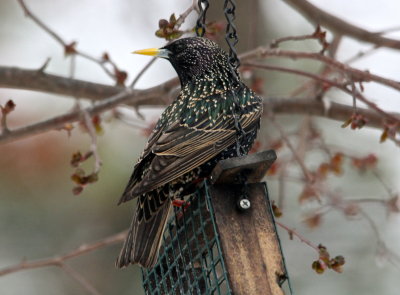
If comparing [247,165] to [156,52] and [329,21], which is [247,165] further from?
[329,21]

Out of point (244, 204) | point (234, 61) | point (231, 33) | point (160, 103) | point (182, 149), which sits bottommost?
point (160, 103)

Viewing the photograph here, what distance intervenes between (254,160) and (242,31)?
389 cm

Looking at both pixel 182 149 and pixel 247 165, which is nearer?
pixel 247 165

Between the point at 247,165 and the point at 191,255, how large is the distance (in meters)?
0.61

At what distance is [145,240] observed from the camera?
3359 millimetres

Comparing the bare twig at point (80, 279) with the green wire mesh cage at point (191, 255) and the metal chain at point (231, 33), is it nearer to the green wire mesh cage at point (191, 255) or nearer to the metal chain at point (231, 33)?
the green wire mesh cage at point (191, 255)

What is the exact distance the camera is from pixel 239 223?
290 centimetres

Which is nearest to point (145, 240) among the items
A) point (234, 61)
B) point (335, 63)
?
point (234, 61)

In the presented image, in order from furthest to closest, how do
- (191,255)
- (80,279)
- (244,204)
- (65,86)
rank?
(65,86)
(80,279)
(191,255)
(244,204)

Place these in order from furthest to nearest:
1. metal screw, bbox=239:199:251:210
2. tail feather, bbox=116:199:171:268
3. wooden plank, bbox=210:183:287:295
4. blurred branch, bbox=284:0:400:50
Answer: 1. blurred branch, bbox=284:0:400:50
2. tail feather, bbox=116:199:171:268
3. metal screw, bbox=239:199:251:210
4. wooden plank, bbox=210:183:287:295

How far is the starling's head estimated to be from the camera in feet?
12.7

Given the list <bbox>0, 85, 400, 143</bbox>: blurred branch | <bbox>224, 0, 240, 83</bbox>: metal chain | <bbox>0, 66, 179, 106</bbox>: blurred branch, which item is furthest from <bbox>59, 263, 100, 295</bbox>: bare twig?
<bbox>224, 0, 240, 83</bbox>: metal chain

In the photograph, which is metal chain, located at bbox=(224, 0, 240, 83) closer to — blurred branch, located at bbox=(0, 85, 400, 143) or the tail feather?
the tail feather

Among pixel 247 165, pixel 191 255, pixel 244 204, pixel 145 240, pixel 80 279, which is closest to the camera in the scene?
pixel 247 165
